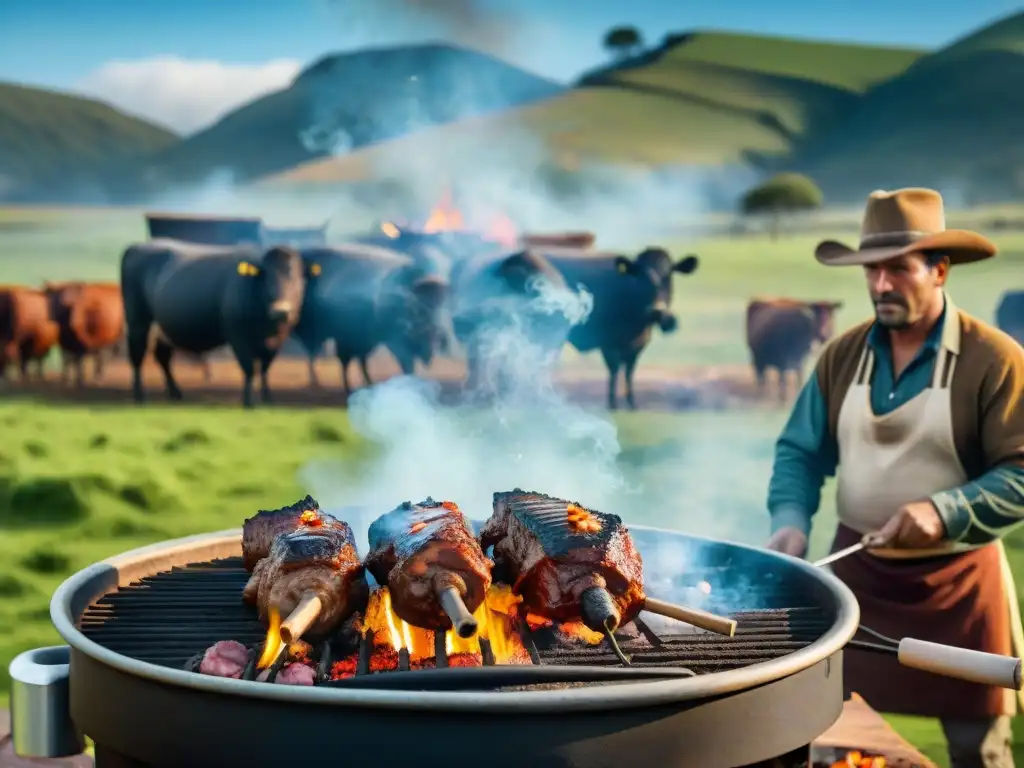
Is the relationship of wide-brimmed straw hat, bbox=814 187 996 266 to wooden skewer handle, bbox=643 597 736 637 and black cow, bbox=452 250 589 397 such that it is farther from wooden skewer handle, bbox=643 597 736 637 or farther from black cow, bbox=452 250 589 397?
black cow, bbox=452 250 589 397

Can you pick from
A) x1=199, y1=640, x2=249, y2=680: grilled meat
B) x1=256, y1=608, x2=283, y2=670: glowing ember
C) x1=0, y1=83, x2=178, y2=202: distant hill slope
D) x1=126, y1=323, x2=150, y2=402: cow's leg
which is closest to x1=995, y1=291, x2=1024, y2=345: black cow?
x1=126, y1=323, x2=150, y2=402: cow's leg

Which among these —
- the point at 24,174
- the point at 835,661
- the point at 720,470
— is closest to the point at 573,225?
the point at 24,174

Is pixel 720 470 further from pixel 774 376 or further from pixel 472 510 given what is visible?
pixel 774 376

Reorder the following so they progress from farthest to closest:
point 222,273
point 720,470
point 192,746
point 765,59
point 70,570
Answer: point 765,59
point 222,273
point 720,470
point 70,570
point 192,746

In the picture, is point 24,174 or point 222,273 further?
point 24,174

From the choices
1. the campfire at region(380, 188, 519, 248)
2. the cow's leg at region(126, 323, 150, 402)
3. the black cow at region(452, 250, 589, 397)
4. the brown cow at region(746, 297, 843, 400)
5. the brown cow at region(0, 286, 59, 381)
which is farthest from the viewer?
the campfire at region(380, 188, 519, 248)

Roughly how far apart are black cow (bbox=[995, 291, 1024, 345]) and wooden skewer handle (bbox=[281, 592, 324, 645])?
13.2 meters

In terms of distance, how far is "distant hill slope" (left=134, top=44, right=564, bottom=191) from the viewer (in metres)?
42.3

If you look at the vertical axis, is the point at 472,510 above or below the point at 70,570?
A: above

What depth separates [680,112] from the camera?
45.4 metres

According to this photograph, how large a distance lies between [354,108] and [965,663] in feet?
150

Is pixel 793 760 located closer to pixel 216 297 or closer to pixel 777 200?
pixel 216 297

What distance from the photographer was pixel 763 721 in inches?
93.2

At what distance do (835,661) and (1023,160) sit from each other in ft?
127
